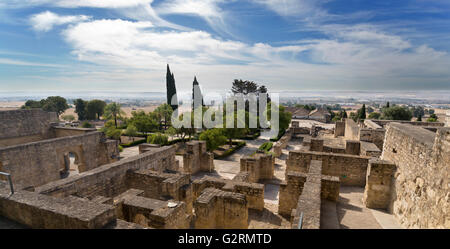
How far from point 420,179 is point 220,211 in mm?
6202

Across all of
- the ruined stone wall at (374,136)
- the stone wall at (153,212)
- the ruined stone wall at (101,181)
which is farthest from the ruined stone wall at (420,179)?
the ruined stone wall at (101,181)

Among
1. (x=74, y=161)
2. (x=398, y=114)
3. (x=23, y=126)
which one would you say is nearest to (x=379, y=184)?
(x=74, y=161)

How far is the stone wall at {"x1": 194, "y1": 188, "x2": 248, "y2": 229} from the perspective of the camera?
6.99m

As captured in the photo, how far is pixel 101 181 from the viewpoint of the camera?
883 centimetres

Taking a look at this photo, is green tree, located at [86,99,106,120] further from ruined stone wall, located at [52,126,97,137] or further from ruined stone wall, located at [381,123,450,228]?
ruined stone wall, located at [381,123,450,228]

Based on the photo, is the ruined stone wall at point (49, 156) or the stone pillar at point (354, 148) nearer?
the ruined stone wall at point (49, 156)

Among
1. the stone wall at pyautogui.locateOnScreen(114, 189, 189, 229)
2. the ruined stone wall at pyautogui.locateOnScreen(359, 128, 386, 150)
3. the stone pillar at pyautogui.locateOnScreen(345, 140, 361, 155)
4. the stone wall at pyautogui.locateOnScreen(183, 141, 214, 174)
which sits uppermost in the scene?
the ruined stone wall at pyautogui.locateOnScreen(359, 128, 386, 150)

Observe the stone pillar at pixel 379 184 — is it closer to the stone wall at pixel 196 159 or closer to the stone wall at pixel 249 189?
the stone wall at pixel 249 189

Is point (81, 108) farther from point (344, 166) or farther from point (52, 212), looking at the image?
point (344, 166)

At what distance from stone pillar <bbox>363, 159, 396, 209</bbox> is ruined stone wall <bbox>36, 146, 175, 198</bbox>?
34.1 feet

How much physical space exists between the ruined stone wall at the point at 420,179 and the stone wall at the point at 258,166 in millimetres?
7612

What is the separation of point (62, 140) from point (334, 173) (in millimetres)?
16454

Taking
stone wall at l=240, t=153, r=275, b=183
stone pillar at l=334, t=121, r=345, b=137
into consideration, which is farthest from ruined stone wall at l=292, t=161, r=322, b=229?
stone pillar at l=334, t=121, r=345, b=137

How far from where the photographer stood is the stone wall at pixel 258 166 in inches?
565
